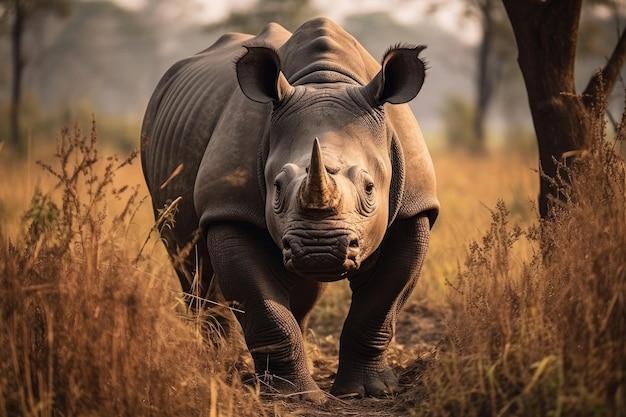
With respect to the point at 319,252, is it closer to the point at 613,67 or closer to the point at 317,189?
the point at 317,189

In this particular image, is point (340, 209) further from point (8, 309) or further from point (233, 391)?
point (8, 309)

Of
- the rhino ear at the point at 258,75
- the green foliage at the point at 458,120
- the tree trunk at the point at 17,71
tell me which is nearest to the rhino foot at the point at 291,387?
the rhino ear at the point at 258,75

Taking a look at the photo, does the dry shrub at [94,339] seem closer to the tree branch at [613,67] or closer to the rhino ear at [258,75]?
the rhino ear at [258,75]

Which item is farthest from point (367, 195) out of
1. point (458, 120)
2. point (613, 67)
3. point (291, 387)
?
point (458, 120)

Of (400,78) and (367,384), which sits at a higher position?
(400,78)

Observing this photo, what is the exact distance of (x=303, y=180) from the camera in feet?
14.3

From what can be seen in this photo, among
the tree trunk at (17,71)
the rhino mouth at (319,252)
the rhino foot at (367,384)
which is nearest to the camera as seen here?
the rhino mouth at (319,252)

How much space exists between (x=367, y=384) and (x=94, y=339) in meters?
1.68

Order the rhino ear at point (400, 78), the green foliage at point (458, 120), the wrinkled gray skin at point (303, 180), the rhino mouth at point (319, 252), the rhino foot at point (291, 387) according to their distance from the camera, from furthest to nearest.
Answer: the green foliage at point (458, 120) → the rhino ear at point (400, 78) → the rhino foot at point (291, 387) → the wrinkled gray skin at point (303, 180) → the rhino mouth at point (319, 252)

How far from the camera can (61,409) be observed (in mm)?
3932

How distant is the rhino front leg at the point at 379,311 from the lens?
5.25m

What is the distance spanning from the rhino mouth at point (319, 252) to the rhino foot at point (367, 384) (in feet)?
3.28

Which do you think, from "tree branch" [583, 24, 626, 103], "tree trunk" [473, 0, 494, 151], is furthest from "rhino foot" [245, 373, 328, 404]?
"tree trunk" [473, 0, 494, 151]

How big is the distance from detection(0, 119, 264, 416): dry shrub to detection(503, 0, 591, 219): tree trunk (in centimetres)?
260
